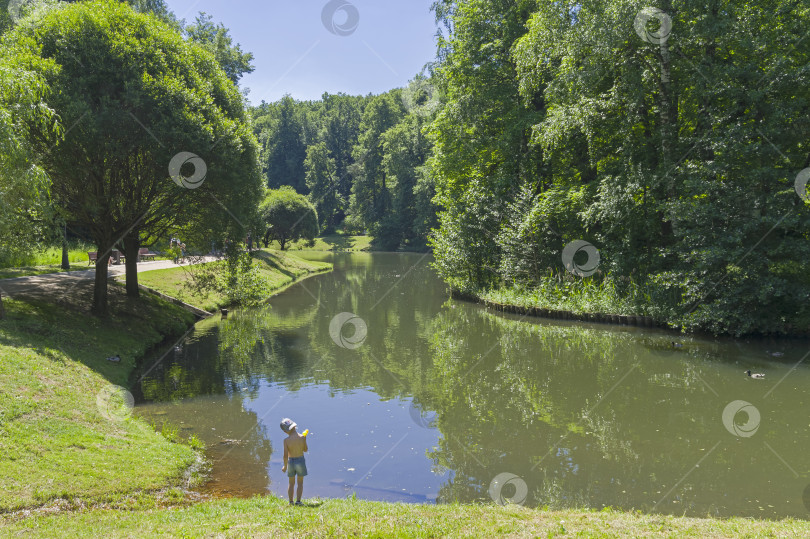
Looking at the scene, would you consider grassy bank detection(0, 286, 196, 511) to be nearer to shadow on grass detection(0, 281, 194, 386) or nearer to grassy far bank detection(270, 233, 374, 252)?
shadow on grass detection(0, 281, 194, 386)

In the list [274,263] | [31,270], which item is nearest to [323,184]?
[274,263]

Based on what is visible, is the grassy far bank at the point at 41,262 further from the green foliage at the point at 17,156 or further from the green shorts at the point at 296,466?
the green shorts at the point at 296,466

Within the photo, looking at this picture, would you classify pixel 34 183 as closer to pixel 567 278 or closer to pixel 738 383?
pixel 738 383

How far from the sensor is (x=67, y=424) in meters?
10.6

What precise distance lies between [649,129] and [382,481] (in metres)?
22.3

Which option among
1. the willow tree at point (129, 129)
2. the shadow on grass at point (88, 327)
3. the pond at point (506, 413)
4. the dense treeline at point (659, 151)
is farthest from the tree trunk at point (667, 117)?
the shadow on grass at point (88, 327)

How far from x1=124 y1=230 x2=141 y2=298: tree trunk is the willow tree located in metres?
0.65

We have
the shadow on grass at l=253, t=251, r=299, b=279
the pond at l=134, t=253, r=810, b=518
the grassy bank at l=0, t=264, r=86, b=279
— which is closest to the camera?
the pond at l=134, t=253, r=810, b=518

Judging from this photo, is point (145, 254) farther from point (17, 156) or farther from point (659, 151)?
point (659, 151)

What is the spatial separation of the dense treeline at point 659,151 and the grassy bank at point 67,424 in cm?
1986

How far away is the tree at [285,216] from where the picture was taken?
71938 mm

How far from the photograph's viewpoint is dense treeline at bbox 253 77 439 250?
87.4 meters

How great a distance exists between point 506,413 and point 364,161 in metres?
96.0

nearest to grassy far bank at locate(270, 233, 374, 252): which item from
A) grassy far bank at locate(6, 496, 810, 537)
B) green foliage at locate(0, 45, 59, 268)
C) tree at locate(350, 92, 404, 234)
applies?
tree at locate(350, 92, 404, 234)
